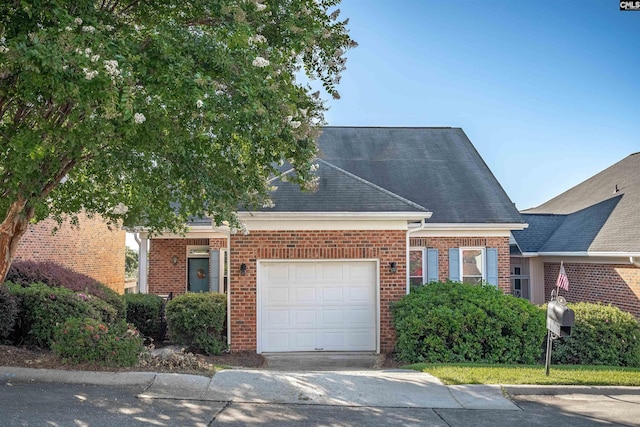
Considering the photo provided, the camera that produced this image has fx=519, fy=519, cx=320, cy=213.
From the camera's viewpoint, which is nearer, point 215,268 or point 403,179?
point 215,268

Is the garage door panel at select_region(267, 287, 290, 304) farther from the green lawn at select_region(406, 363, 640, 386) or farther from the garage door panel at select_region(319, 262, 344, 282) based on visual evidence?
the green lawn at select_region(406, 363, 640, 386)

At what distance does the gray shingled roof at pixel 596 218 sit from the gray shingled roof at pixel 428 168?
102 inches

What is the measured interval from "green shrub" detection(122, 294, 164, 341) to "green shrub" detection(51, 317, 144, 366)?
18.6 ft

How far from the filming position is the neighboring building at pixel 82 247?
1733 centimetres

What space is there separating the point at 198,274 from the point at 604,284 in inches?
470

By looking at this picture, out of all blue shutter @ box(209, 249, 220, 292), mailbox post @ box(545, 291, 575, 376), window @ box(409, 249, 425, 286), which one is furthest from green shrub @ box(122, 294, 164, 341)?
mailbox post @ box(545, 291, 575, 376)

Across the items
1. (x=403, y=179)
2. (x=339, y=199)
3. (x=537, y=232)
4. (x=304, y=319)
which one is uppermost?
(x=403, y=179)

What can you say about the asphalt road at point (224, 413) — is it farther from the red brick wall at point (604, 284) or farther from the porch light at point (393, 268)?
the red brick wall at point (604, 284)

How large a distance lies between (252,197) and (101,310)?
428 centimetres

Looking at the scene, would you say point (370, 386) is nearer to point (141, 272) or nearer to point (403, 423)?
point (403, 423)

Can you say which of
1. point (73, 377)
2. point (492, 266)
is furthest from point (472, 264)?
point (73, 377)

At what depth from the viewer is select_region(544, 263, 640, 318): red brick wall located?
44.8 feet

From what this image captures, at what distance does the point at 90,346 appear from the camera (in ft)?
25.0

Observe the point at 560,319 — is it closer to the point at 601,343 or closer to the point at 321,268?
the point at 601,343
